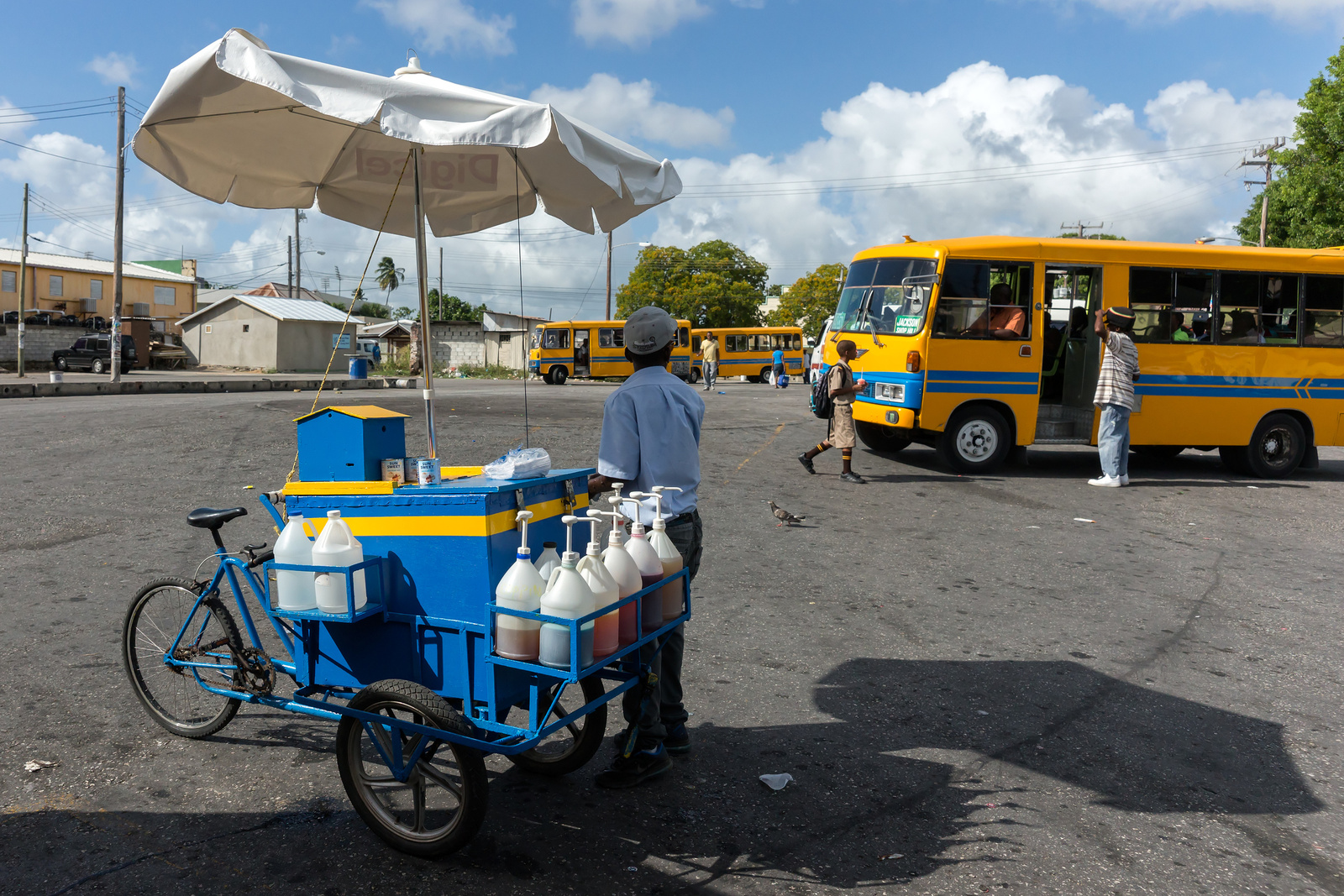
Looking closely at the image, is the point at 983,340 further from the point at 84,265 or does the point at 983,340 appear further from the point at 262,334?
the point at 84,265

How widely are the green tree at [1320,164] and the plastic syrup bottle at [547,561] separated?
26104 mm

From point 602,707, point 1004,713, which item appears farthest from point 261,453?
point 1004,713

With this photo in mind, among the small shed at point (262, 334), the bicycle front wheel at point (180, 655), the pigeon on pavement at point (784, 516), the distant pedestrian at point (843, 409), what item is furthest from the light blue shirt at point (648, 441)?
the small shed at point (262, 334)

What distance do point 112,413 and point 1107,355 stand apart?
15209 mm

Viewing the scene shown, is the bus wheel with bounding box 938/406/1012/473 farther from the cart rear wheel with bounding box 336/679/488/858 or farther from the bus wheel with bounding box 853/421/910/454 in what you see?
the cart rear wheel with bounding box 336/679/488/858

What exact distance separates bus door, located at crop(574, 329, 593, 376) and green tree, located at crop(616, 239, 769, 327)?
1182 inches

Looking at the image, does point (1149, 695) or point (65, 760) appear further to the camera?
point (1149, 695)

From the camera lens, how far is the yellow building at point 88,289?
2082 inches

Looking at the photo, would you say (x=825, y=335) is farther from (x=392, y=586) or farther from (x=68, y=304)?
(x=68, y=304)

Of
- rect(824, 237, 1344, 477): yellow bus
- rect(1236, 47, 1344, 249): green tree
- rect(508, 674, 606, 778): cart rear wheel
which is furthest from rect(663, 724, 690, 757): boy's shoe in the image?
rect(1236, 47, 1344, 249): green tree

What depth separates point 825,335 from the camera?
13531mm

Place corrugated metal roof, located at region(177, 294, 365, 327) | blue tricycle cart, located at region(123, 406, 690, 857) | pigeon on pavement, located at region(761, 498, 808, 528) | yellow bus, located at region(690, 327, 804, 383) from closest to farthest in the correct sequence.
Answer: blue tricycle cart, located at region(123, 406, 690, 857) < pigeon on pavement, located at region(761, 498, 808, 528) < yellow bus, located at region(690, 327, 804, 383) < corrugated metal roof, located at region(177, 294, 365, 327)

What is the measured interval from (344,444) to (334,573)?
21.9 inches

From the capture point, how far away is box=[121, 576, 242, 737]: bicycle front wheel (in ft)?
12.4
